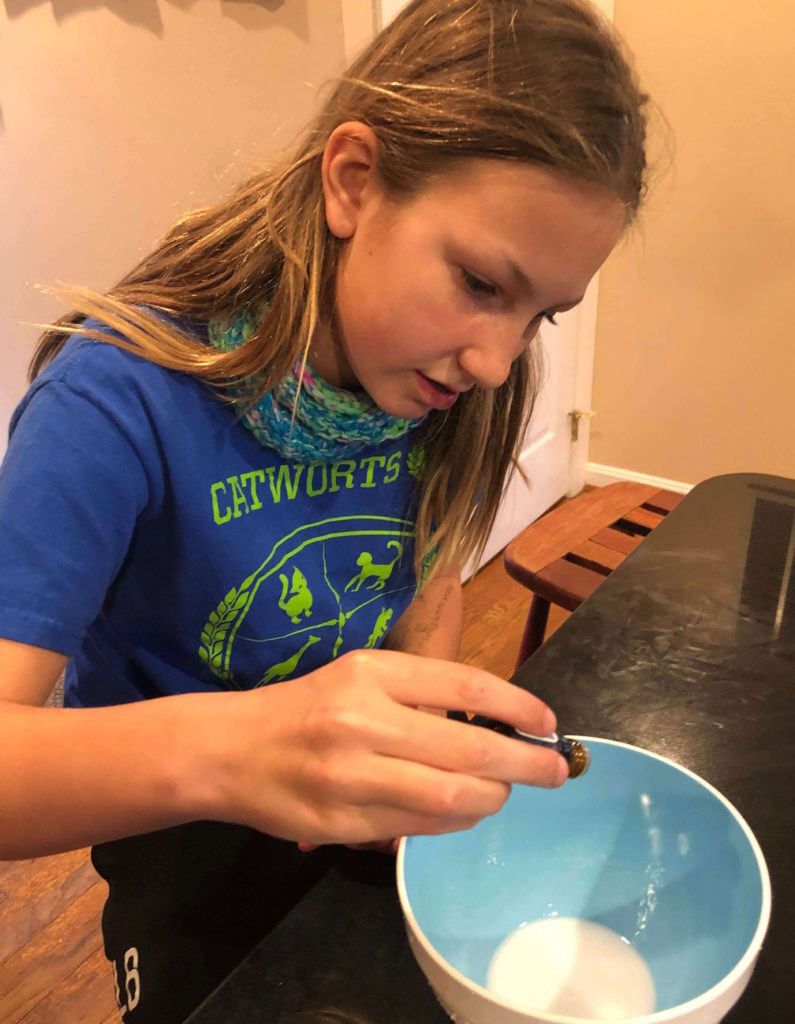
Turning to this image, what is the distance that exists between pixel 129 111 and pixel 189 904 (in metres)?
1.62

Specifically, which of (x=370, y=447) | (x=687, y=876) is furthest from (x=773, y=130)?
(x=687, y=876)

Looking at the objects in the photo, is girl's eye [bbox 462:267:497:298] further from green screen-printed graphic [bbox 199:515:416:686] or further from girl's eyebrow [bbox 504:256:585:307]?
green screen-printed graphic [bbox 199:515:416:686]

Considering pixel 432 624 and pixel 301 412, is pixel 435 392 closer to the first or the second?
pixel 301 412

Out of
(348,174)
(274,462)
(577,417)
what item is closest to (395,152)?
(348,174)

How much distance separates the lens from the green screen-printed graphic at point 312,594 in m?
0.70

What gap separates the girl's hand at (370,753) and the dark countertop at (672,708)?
0.10 metres

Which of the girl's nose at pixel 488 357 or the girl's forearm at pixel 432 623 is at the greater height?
the girl's nose at pixel 488 357

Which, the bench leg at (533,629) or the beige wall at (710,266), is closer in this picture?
the bench leg at (533,629)

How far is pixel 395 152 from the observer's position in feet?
1.89

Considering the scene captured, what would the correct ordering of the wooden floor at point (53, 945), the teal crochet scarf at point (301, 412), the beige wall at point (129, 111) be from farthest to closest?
the beige wall at point (129, 111) < the wooden floor at point (53, 945) < the teal crochet scarf at point (301, 412)

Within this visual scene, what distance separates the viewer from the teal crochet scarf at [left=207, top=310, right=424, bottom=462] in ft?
2.11

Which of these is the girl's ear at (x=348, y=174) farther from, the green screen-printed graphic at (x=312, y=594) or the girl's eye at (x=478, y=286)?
the green screen-printed graphic at (x=312, y=594)

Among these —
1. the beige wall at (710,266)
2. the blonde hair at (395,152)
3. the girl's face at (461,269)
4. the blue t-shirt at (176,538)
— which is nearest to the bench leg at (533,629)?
the blue t-shirt at (176,538)

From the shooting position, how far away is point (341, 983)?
1.38 ft
